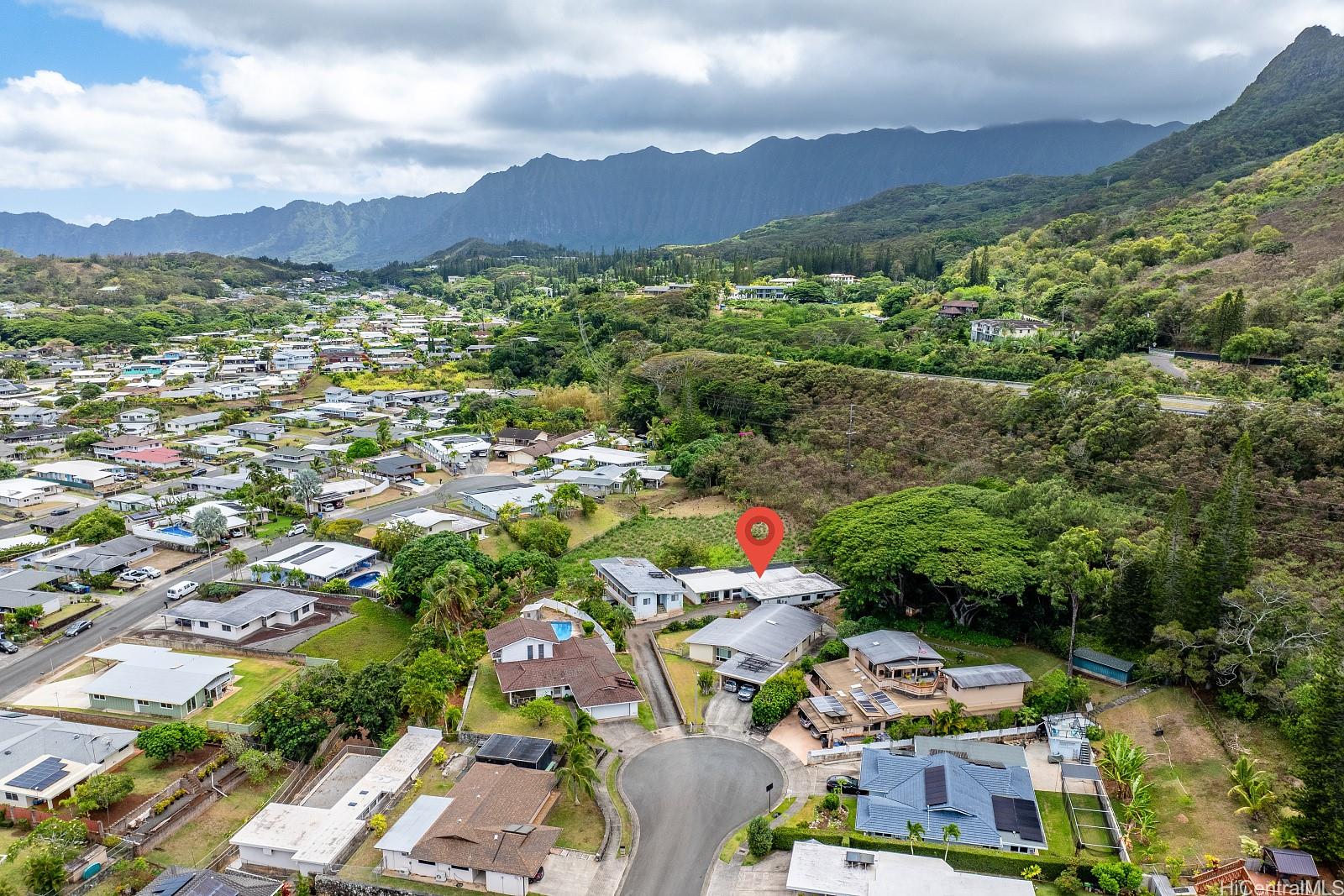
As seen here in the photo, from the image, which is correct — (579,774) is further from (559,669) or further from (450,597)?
(450,597)

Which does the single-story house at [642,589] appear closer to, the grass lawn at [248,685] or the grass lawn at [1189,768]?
the grass lawn at [248,685]

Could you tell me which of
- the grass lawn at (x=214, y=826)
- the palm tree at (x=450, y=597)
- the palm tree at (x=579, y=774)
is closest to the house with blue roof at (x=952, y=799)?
the palm tree at (x=579, y=774)

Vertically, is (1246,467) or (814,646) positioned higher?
(1246,467)

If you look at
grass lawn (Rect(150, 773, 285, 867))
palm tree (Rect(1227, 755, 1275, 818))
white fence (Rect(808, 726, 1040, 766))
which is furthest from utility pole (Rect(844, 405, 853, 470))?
grass lawn (Rect(150, 773, 285, 867))

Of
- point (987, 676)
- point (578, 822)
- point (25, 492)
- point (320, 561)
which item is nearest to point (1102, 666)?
point (987, 676)

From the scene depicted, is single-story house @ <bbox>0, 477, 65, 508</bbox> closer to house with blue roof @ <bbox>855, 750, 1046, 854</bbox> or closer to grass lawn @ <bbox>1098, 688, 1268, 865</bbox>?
house with blue roof @ <bbox>855, 750, 1046, 854</bbox>

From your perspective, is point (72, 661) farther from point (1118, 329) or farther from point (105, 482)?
point (1118, 329)

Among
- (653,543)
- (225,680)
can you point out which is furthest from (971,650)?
(225,680)
